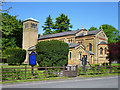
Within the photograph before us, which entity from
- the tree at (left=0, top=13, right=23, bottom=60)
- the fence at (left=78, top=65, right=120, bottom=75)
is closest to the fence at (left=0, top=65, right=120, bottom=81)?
the fence at (left=78, top=65, right=120, bottom=75)

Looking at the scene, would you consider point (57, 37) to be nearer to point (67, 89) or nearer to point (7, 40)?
point (7, 40)

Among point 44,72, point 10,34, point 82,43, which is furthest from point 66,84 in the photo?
point 10,34

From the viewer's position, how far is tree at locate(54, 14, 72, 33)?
3083 inches

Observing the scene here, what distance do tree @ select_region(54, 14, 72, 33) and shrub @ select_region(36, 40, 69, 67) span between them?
5518 centimetres

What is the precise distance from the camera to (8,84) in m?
12.2

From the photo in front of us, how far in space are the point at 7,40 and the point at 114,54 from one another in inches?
1498

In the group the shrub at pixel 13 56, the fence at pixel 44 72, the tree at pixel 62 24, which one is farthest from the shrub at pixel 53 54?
the tree at pixel 62 24

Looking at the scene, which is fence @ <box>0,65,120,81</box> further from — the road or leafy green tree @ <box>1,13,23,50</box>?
leafy green tree @ <box>1,13,23,50</box>

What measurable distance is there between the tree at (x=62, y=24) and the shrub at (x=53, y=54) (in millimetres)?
55175

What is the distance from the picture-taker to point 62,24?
7831cm

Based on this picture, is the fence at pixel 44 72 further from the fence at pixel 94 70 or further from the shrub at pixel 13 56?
the shrub at pixel 13 56

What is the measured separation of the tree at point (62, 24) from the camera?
78.3 metres

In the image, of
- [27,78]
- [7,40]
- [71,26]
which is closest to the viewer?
[27,78]

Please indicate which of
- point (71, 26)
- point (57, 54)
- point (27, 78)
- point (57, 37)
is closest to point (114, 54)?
point (57, 54)
